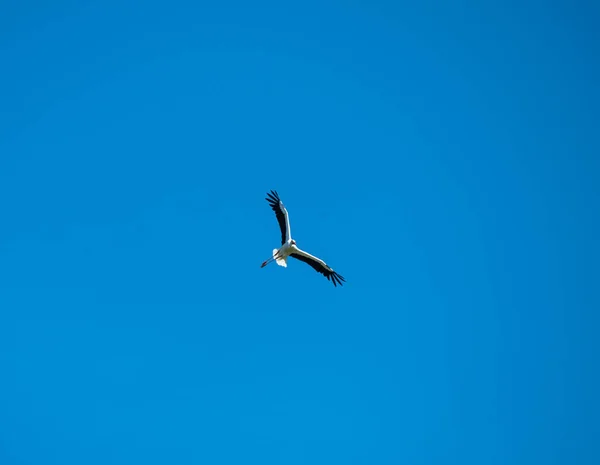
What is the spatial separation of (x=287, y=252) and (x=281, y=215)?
1615 millimetres

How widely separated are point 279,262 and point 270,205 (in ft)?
8.14

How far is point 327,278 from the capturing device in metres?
34.9

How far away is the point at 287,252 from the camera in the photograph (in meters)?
34.3

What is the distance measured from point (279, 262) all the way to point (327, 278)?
217cm

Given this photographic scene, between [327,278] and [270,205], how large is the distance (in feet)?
13.2

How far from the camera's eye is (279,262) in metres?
34.4

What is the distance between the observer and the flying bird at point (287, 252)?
33562mm

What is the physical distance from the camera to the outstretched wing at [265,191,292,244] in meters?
33.4

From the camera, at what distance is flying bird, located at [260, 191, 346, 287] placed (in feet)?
110

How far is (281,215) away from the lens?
3375 cm

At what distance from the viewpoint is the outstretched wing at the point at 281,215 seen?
1316 inches

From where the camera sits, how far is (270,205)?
110ft
